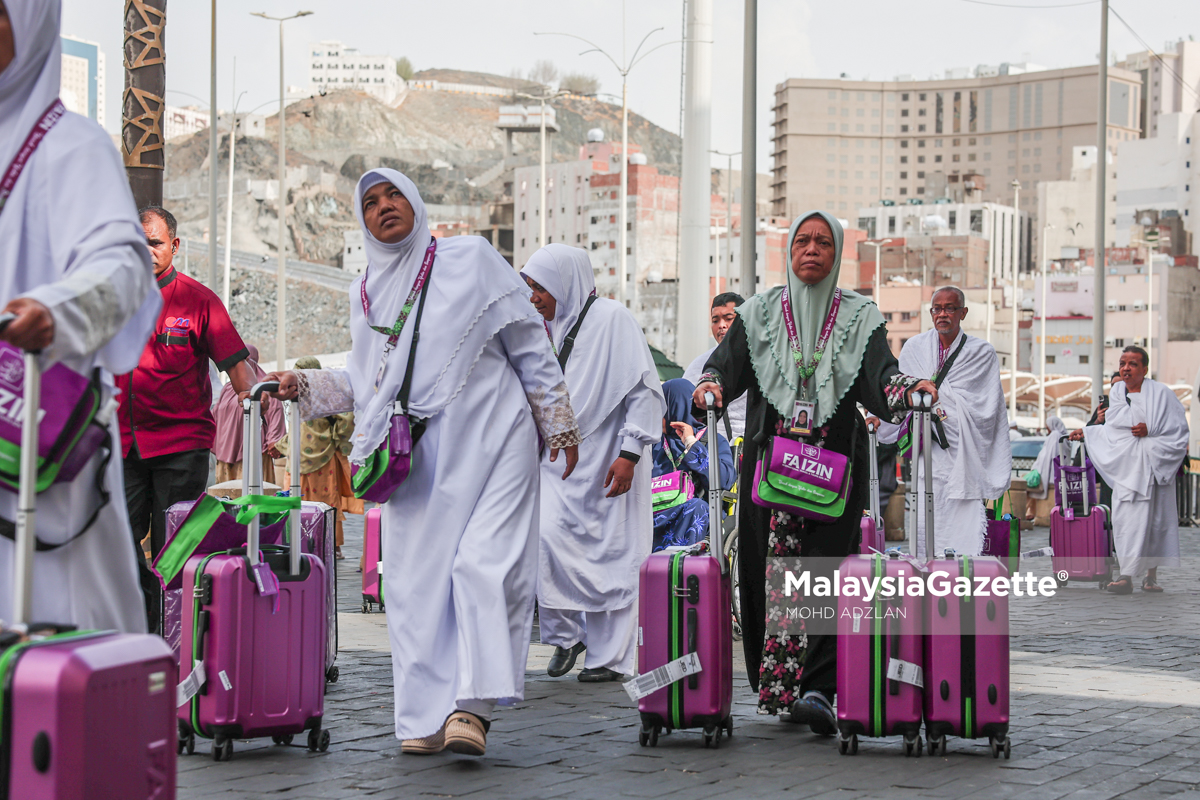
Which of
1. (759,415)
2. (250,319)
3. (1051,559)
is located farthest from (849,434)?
(250,319)

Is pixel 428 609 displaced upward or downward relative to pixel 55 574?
downward

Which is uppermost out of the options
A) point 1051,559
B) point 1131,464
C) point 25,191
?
point 25,191

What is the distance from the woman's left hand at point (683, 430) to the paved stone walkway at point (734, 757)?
1.75 meters

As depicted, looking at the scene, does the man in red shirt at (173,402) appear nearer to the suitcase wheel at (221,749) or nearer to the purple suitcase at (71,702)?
the suitcase wheel at (221,749)

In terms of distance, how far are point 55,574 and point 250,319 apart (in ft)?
396

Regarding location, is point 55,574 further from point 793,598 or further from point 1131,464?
point 1131,464

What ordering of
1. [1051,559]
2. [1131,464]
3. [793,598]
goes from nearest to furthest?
1. [793,598]
2. [1131,464]
3. [1051,559]

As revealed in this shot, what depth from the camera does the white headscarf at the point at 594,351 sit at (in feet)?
21.9

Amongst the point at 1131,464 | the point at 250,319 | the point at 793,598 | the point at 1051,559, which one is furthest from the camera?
the point at 250,319

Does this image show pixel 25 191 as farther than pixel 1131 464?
No

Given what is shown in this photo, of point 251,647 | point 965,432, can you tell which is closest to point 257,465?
point 251,647

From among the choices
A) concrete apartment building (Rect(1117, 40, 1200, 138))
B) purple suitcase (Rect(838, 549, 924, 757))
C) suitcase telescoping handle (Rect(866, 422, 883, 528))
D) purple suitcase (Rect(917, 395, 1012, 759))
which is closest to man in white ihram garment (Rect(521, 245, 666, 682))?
suitcase telescoping handle (Rect(866, 422, 883, 528))

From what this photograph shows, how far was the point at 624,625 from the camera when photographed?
6.74 metres

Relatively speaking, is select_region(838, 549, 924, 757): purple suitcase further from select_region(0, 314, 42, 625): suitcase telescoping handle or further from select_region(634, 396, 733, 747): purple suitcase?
select_region(0, 314, 42, 625): suitcase telescoping handle
